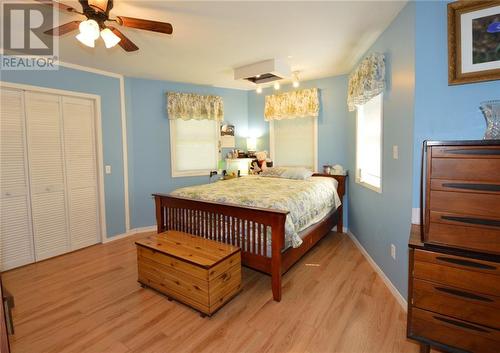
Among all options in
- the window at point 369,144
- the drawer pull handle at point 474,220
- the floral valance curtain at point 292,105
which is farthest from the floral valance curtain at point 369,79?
the drawer pull handle at point 474,220

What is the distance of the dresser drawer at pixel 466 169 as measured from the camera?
1.30 m

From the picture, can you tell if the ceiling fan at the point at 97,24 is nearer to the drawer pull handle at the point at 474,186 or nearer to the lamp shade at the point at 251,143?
the drawer pull handle at the point at 474,186

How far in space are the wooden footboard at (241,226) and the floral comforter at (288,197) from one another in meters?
0.11

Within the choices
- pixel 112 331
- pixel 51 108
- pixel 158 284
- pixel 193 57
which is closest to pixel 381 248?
pixel 158 284

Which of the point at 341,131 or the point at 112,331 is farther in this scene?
the point at 341,131

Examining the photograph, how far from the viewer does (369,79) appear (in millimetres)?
2547

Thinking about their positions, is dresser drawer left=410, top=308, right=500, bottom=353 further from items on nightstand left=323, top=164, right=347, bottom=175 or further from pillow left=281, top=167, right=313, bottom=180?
items on nightstand left=323, top=164, right=347, bottom=175

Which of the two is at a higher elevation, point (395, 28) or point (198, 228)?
point (395, 28)

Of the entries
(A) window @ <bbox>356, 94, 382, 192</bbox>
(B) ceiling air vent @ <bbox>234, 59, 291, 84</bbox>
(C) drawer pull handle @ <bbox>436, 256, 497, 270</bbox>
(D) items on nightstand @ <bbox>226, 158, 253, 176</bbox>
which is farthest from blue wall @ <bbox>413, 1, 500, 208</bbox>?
(D) items on nightstand @ <bbox>226, 158, 253, 176</bbox>

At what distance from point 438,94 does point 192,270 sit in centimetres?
224

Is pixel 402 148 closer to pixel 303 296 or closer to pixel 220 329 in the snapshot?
pixel 303 296

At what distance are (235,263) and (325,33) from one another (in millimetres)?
2357

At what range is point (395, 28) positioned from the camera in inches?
86.8

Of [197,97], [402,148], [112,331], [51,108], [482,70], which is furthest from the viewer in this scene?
[197,97]
